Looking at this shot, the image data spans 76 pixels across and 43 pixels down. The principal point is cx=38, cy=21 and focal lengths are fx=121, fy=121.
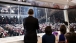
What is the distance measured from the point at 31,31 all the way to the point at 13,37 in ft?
3.03

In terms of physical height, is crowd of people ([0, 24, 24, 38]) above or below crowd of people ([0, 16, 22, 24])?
below

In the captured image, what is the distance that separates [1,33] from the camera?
3279 mm

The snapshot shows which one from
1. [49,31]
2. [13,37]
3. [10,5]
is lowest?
[13,37]

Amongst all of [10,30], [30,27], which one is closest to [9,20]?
[10,30]

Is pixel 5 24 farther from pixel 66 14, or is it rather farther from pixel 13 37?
pixel 66 14

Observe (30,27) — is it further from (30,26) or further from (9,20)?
(9,20)

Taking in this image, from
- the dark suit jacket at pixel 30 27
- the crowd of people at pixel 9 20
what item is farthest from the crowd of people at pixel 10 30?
the dark suit jacket at pixel 30 27

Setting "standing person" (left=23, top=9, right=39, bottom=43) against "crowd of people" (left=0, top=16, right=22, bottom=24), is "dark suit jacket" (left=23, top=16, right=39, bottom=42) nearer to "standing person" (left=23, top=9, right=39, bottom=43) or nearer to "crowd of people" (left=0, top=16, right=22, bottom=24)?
"standing person" (left=23, top=9, right=39, bottom=43)

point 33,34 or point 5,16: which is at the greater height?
point 5,16

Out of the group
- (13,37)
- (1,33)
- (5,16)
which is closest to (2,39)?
(1,33)

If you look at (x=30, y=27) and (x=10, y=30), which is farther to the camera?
(x=10, y=30)

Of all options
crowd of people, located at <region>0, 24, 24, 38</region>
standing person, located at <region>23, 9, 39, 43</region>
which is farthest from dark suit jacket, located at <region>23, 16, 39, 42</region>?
crowd of people, located at <region>0, 24, 24, 38</region>

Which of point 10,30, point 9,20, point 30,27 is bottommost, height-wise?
point 10,30

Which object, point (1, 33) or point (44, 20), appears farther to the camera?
point (44, 20)
